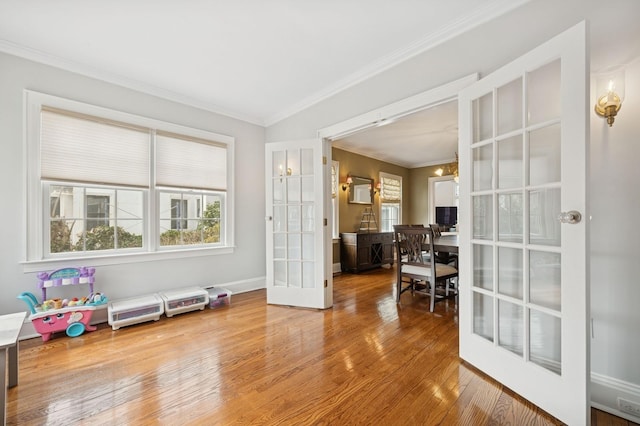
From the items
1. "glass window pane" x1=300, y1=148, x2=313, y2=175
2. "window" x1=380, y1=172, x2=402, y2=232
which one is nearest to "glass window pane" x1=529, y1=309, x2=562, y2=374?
"glass window pane" x1=300, y1=148, x2=313, y2=175

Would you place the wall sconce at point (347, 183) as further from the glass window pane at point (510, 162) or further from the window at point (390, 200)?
the glass window pane at point (510, 162)

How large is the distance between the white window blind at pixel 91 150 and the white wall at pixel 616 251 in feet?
12.7

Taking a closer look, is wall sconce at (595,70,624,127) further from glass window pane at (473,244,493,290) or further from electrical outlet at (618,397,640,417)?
electrical outlet at (618,397,640,417)

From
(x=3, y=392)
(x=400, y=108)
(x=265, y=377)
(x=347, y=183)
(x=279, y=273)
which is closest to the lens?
(x=3, y=392)

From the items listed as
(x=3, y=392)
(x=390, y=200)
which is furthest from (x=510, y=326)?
(x=390, y=200)

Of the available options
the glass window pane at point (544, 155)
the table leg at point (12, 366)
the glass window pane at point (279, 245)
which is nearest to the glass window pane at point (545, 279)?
the glass window pane at point (544, 155)

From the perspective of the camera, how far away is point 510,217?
5.26 ft

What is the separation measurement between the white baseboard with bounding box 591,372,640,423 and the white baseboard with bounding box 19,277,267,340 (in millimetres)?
3533

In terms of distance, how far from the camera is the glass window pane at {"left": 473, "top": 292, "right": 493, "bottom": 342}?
68.7 inches

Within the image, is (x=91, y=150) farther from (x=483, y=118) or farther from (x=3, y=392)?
(x=483, y=118)

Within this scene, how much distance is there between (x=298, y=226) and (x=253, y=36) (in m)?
1.95

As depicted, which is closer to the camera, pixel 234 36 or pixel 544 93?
pixel 544 93

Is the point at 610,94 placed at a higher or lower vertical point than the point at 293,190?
higher

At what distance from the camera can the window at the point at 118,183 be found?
7.99ft
